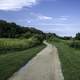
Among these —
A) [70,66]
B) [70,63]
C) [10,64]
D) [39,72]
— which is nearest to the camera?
[39,72]

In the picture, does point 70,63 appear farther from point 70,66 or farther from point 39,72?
point 39,72

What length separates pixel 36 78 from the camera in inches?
501

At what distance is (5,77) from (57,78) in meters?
2.61

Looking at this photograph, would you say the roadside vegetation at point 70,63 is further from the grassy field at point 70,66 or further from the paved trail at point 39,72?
the paved trail at point 39,72

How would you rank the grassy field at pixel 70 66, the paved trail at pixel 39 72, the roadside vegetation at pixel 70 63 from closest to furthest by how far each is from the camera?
the paved trail at pixel 39 72 < the grassy field at pixel 70 66 < the roadside vegetation at pixel 70 63

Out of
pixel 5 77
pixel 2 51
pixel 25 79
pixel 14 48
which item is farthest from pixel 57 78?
pixel 14 48

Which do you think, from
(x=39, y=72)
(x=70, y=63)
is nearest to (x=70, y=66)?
(x=70, y=63)

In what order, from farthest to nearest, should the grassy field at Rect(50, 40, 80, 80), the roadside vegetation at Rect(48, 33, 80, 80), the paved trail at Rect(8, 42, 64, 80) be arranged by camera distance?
the roadside vegetation at Rect(48, 33, 80, 80), the grassy field at Rect(50, 40, 80, 80), the paved trail at Rect(8, 42, 64, 80)

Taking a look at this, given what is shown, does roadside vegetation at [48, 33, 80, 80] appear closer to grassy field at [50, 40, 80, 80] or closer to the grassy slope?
grassy field at [50, 40, 80, 80]

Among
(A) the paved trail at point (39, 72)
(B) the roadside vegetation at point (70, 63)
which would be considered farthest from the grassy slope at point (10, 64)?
(B) the roadside vegetation at point (70, 63)

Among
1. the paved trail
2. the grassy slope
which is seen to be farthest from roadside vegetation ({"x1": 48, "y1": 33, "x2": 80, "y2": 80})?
the grassy slope

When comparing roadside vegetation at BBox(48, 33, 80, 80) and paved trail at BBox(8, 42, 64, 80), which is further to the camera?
roadside vegetation at BBox(48, 33, 80, 80)

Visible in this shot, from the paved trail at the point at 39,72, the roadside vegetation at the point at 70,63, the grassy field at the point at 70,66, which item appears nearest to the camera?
the paved trail at the point at 39,72

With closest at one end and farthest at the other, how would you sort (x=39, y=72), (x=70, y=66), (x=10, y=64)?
(x=39, y=72), (x=70, y=66), (x=10, y=64)
